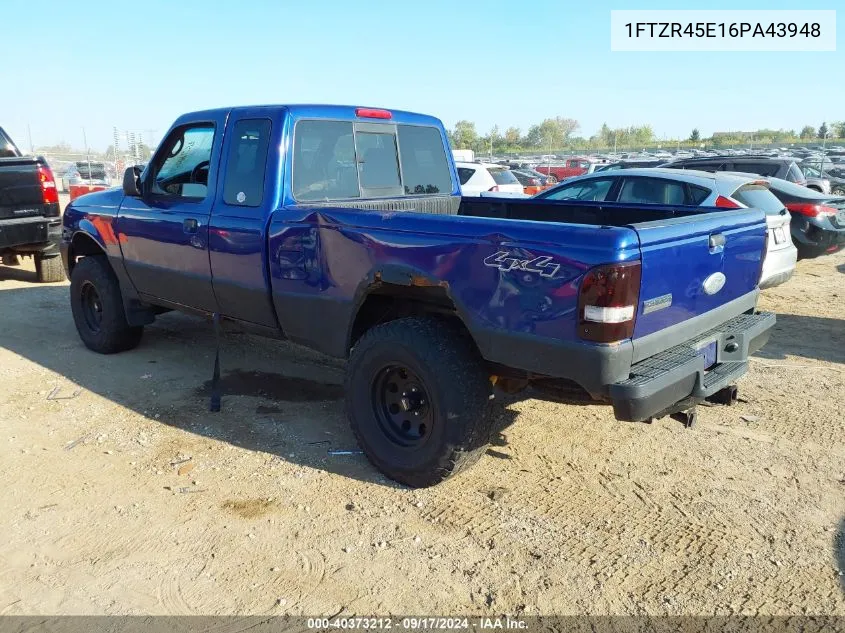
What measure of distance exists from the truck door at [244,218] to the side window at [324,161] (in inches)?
6.4

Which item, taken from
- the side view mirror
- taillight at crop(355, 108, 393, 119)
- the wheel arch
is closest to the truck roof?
taillight at crop(355, 108, 393, 119)

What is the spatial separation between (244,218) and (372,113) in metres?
1.20

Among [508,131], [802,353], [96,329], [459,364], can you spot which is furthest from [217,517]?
[508,131]

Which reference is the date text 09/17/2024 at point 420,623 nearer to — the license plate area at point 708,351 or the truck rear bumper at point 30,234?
the license plate area at point 708,351

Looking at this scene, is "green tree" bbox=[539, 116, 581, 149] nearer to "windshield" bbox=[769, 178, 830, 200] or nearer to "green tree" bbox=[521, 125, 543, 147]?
"green tree" bbox=[521, 125, 543, 147]

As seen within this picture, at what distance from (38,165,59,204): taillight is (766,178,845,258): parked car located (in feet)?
30.3

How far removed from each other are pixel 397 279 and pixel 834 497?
2624mm

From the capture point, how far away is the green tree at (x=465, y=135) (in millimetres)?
74188

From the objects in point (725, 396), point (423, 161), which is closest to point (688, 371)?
point (725, 396)

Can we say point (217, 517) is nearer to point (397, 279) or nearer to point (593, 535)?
point (397, 279)

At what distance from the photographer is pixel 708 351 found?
3.62 m

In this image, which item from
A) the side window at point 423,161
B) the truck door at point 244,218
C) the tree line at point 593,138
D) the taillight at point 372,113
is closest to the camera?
the truck door at point 244,218

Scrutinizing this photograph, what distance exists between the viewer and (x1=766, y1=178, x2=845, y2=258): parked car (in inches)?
364

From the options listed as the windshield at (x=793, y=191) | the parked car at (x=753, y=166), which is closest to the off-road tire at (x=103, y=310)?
the windshield at (x=793, y=191)
